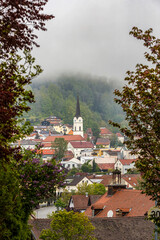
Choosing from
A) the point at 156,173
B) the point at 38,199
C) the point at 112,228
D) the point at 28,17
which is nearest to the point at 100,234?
the point at 112,228

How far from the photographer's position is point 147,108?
10.3m

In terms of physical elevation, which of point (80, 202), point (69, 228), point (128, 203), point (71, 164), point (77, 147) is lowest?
point (80, 202)

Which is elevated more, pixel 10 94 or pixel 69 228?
pixel 10 94

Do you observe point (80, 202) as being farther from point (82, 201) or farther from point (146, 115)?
point (146, 115)

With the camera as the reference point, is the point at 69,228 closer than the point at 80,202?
Yes

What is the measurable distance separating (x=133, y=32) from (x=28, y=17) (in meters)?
3.51

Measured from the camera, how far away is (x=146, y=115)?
10328mm

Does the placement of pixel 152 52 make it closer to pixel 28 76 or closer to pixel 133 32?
pixel 133 32

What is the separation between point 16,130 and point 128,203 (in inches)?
1069

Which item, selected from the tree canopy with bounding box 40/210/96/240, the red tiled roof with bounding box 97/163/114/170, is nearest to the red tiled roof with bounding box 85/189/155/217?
the tree canopy with bounding box 40/210/96/240

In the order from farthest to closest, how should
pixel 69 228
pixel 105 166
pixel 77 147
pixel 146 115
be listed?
pixel 77 147, pixel 105 166, pixel 69 228, pixel 146 115

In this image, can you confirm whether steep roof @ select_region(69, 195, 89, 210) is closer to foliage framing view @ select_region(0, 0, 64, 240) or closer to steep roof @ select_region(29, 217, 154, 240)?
steep roof @ select_region(29, 217, 154, 240)

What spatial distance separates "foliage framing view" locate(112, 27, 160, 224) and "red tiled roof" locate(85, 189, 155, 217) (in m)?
22.7

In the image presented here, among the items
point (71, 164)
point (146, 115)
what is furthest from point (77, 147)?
point (146, 115)
